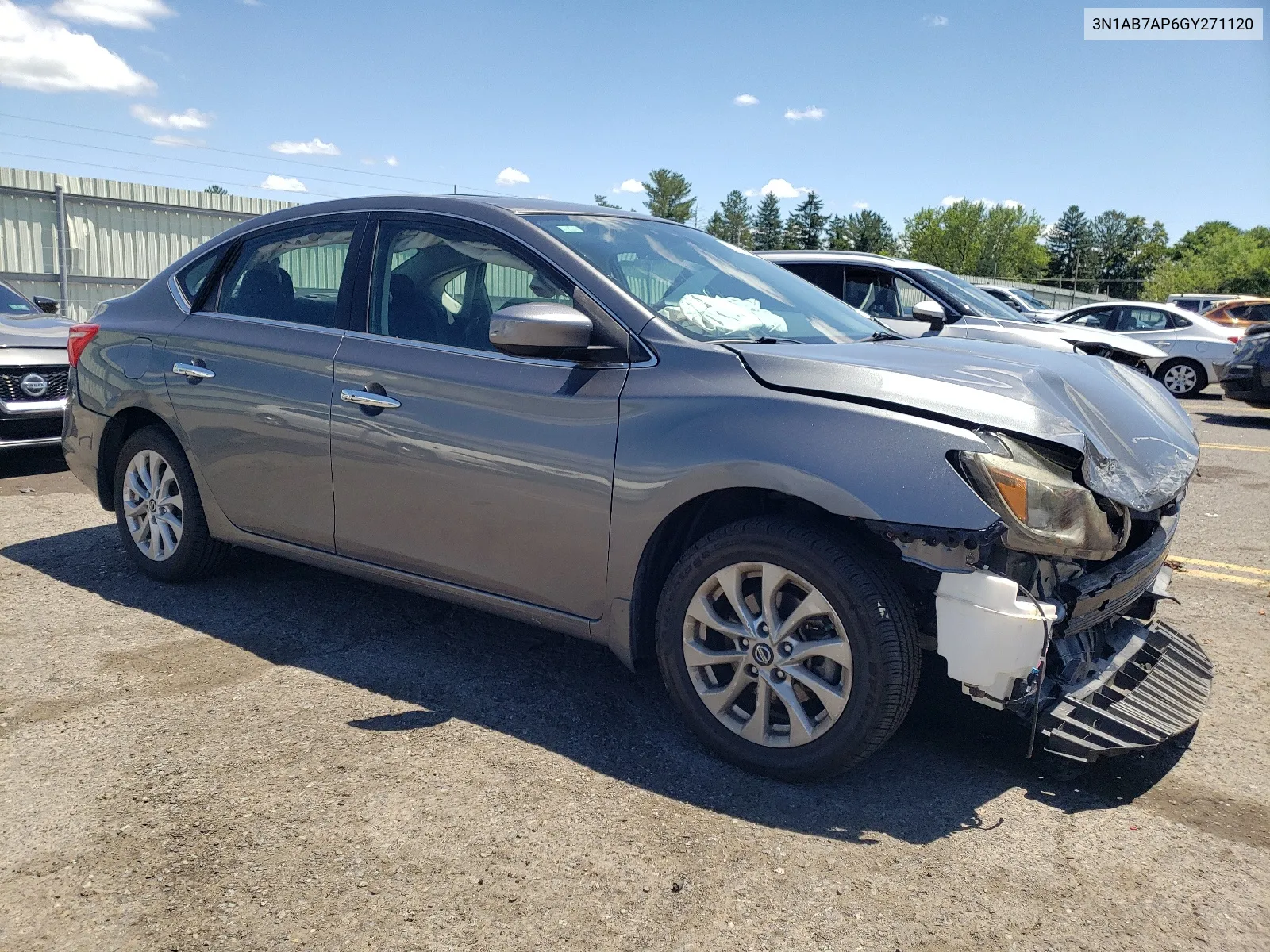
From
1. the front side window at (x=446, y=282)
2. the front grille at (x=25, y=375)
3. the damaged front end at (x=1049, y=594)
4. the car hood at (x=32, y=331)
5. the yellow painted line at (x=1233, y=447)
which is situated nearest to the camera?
the damaged front end at (x=1049, y=594)

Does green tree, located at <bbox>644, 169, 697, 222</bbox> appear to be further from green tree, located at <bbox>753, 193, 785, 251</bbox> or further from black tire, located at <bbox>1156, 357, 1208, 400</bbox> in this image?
black tire, located at <bbox>1156, 357, 1208, 400</bbox>

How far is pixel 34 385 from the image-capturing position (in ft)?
24.5

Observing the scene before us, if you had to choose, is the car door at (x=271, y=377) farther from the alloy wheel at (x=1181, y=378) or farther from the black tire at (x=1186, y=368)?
the alloy wheel at (x=1181, y=378)

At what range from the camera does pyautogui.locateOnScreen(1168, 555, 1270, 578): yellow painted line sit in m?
5.58

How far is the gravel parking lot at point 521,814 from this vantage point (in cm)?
240

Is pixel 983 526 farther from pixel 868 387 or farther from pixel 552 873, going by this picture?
pixel 552 873

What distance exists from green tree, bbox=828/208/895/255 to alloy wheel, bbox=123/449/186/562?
409 feet

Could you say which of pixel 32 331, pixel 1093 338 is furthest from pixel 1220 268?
pixel 32 331

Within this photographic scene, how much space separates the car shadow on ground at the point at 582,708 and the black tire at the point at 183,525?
0.10m

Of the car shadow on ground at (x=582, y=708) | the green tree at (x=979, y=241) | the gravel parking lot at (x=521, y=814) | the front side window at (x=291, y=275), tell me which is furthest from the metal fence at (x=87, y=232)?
the green tree at (x=979, y=241)

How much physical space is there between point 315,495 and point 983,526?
8.33 ft

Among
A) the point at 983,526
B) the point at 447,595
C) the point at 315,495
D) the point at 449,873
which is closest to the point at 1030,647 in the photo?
the point at 983,526

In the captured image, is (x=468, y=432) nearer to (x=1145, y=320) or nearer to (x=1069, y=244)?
(x=1145, y=320)

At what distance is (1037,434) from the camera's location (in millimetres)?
2836
